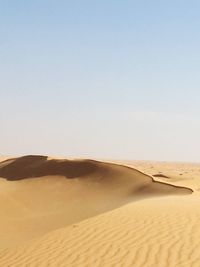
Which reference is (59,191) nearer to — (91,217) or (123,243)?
(91,217)

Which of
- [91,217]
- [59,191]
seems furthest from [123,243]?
[59,191]

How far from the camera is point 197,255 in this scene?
25.3 feet

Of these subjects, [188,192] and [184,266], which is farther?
[188,192]

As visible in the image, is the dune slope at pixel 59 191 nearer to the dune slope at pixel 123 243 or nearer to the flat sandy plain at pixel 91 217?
the flat sandy plain at pixel 91 217

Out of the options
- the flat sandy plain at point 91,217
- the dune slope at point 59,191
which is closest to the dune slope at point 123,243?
the flat sandy plain at point 91,217

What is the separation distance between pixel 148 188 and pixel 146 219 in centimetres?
771

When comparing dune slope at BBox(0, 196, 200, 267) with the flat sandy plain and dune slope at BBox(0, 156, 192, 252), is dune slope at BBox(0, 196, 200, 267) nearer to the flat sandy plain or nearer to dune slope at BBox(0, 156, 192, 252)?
the flat sandy plain

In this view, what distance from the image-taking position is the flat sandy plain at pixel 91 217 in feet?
27.2

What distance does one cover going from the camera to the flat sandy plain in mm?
8297

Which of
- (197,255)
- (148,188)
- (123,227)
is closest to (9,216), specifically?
(148,188)

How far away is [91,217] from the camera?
1253 centimetres

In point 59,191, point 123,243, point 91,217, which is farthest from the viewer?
point 59,191

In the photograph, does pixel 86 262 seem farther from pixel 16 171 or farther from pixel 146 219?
pixel 16 171

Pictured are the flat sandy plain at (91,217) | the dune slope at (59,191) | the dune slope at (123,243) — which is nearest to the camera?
the dune slope at (123,243)
